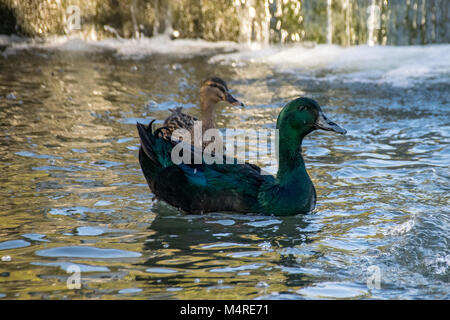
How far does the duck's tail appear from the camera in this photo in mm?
6918

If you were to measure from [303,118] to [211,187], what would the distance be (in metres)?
1.04

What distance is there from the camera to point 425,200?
680cm

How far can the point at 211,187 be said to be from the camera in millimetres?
6586

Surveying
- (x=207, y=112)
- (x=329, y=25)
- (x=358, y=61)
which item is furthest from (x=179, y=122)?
(x=329, y=25)

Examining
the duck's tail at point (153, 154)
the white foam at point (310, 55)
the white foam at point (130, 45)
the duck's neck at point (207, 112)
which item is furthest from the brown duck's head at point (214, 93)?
the white foam at point (130, 45)

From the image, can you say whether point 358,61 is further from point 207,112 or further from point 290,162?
point 290,162

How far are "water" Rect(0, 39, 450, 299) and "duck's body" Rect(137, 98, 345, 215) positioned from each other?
0.13 metres

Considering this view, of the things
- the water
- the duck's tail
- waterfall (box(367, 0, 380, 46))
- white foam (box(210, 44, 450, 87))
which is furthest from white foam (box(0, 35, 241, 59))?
the duck's tail

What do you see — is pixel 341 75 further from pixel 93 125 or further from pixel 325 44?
pixel 93 125

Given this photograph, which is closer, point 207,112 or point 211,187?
point 211,187

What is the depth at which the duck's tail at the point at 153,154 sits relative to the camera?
6.92 meters

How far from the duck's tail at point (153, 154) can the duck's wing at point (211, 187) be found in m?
0.12

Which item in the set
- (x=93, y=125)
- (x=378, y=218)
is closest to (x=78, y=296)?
(x=378, y=218)

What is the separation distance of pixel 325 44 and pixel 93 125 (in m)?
7.75
